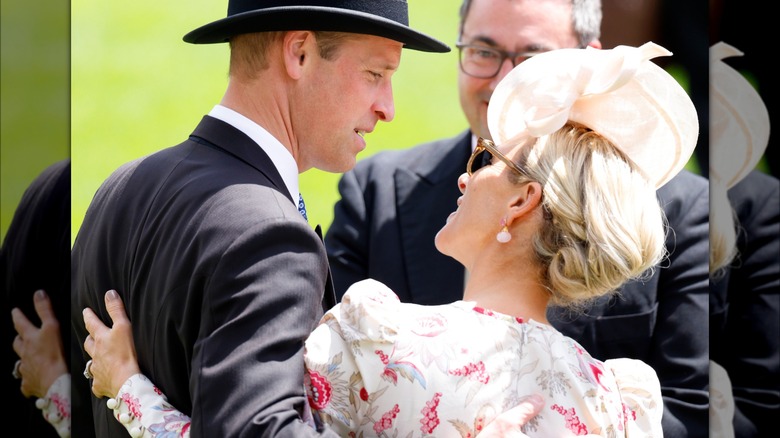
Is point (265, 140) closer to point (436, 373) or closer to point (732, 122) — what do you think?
point (436, 373)

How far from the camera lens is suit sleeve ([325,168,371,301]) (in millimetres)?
3676

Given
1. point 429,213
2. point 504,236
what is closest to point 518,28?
point 429,213

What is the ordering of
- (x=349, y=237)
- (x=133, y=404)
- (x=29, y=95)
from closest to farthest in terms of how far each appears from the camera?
(x=133, y=404) < (x=29, y=95) < (x=349, y=237)

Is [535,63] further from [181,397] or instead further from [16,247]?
[16,247]

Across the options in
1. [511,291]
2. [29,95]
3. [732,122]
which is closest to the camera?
[511,291]

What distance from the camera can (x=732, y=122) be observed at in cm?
341

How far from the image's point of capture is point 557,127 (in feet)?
6.52

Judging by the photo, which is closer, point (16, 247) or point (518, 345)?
point (518, 345)

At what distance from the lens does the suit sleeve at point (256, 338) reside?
5.42ft

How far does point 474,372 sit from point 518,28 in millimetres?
2113

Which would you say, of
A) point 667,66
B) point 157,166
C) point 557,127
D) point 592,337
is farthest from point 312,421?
point 667,66

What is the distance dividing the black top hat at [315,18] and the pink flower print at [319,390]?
744mm

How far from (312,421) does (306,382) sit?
93 millimetres

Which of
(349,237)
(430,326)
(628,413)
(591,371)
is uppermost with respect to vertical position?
(430,326)
